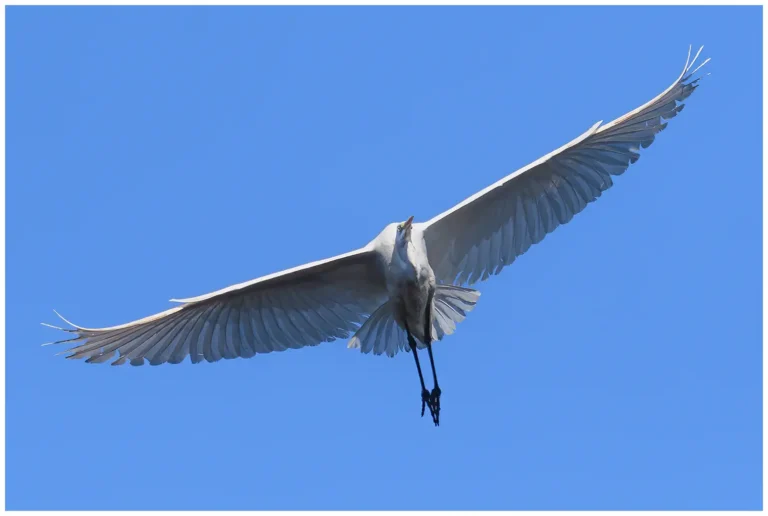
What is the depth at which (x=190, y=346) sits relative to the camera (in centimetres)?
1595

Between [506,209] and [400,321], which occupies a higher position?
[506,209]

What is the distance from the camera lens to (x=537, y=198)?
16047 millimetres

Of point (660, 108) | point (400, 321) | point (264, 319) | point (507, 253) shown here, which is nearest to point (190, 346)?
point (264, 319)

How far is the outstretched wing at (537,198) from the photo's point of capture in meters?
15.7

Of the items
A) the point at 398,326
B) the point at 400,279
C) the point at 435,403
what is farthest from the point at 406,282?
the point at 435,403

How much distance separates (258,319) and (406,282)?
1726 mm

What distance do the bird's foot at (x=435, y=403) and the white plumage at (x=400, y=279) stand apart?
0.59m

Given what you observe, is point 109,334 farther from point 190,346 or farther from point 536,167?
point 536,167

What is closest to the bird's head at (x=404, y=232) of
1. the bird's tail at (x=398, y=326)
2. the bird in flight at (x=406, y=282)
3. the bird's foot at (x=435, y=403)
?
the bird in flight at (x=406, y=282)

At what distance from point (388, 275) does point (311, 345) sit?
1.38 metres

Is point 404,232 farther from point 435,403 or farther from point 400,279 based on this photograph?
point 435,403

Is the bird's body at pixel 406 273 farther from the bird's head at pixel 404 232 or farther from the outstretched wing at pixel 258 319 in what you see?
the outstretched wing at pixel 258 319

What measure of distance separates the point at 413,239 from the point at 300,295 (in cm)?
141

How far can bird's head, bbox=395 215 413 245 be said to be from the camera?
15164 millimetres
